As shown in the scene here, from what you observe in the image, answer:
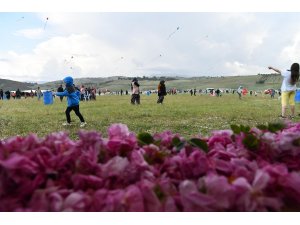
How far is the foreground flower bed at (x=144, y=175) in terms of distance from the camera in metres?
1.76

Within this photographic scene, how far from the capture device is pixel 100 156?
2.29 meters

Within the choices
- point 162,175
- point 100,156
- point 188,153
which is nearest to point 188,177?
point 162,175

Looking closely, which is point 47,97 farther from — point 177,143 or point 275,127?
point 177,143

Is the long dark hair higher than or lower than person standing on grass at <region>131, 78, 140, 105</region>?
higher

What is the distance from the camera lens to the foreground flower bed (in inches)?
69.2

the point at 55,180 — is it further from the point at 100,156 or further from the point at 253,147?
the point at 253,147

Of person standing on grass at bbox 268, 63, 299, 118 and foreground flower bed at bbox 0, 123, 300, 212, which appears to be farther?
person standing on grass at bbox 268, 63, 299, 118

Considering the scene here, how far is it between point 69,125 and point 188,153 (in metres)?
11.8

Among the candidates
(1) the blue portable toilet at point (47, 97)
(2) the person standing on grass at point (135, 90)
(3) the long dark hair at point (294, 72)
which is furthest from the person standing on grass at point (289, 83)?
(1) the blue portable toilet at point (47, 97)

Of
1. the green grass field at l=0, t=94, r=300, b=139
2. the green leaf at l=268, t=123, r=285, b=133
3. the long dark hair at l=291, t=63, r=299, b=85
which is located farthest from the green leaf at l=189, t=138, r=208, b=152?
the long dark hair at l=291, t=63, r=299, b=85

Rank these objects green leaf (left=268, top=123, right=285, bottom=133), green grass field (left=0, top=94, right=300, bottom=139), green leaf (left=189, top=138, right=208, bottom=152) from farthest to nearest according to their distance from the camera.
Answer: green grass field (left=0, top=94, right=300, bottom=139)
green leaf (left=268, top=123, right=285, bottom=133)
green leaf (left=189, top=138, right=208, bottom=152)

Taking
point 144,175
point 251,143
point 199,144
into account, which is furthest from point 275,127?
point 144,175

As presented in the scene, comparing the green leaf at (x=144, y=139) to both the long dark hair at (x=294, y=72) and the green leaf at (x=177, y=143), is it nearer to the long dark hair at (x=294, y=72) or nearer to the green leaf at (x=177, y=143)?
the green leaf at (x=177, y=143)

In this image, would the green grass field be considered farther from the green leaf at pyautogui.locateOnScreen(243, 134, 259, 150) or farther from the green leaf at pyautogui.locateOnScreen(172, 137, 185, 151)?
the green leaf at pyautogui.locateOnScreen(243, 134, 259, 150)
